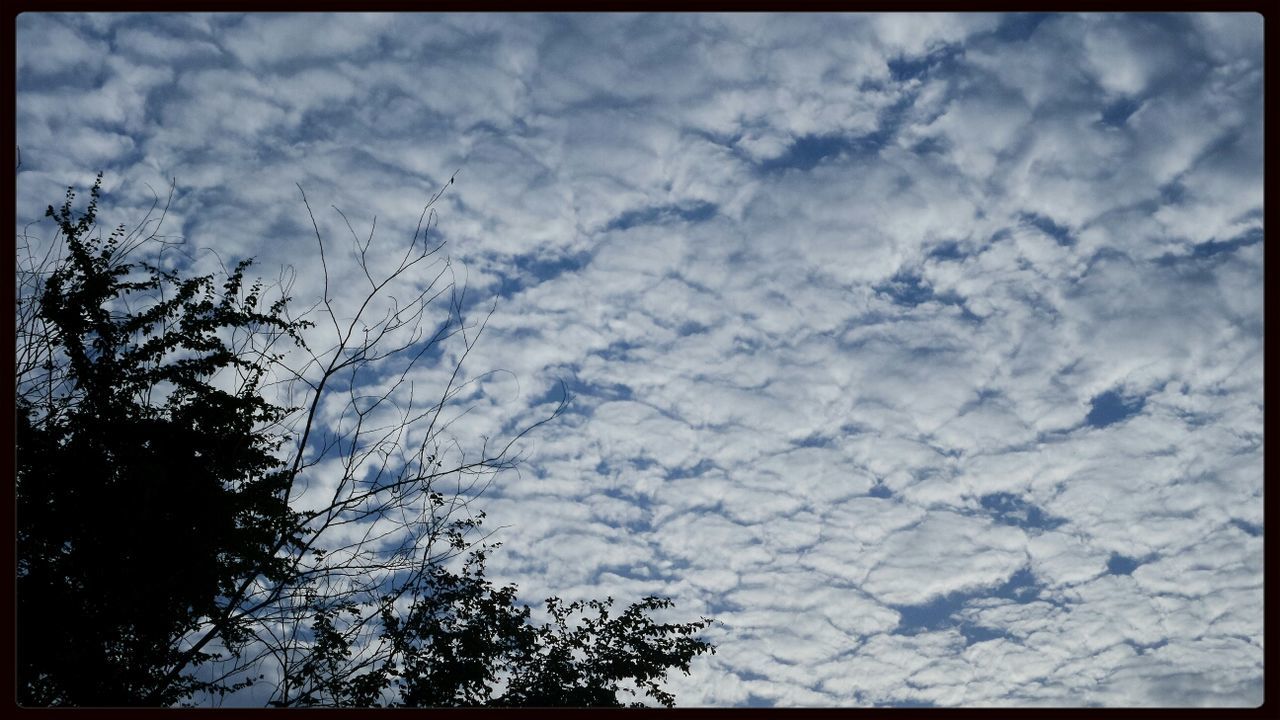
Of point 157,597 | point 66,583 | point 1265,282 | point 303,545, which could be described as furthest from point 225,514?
point 1265,282

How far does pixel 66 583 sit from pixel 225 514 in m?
Result: 1.44

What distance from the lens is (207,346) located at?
335 inches

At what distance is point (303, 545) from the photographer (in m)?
6.19

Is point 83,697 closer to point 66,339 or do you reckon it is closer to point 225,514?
point 225,514

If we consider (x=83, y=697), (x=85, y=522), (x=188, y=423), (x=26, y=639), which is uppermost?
(x=188, y=423)

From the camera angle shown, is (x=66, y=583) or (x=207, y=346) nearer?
(x=66, y=583)

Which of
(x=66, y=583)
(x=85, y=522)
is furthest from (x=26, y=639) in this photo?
(x=85, y=522)

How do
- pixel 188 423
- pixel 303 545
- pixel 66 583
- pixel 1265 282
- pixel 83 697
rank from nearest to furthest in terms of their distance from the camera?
1. pixel 1265 282
2. pixel 303 545
3. pixel 83 697
4. pixel 66 583
5. pixel 188 423

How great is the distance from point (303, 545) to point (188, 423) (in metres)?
2.98

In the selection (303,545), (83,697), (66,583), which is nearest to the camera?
(303,545)

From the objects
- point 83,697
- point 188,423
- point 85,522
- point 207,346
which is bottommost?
point 83,697

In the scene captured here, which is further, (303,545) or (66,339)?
(66,339)

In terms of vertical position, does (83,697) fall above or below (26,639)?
below
